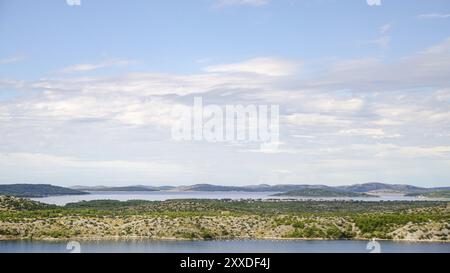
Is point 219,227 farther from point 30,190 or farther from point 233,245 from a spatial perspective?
point 30,190

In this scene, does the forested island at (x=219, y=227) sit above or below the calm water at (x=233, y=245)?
above

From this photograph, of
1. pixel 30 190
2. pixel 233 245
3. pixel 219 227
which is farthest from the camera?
pixel 30 190

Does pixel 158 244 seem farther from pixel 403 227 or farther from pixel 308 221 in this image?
pixel 403 227

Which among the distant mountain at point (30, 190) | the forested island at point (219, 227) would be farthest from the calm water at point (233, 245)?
the distant mountain at point (30, 190)

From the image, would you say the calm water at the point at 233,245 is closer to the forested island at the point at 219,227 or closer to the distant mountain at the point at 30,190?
the forested island at the point at 219,227

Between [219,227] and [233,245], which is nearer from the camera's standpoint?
[233,245]

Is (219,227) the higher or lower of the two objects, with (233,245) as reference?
higher

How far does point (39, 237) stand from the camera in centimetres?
3903

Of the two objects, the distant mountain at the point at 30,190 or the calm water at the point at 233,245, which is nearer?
the calm water at the point at 233,245

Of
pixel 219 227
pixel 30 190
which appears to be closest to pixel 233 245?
pixel 219 227

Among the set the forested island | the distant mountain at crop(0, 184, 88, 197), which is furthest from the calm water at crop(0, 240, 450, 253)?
the distant mountain at crop(0, 184, 88, 197)
